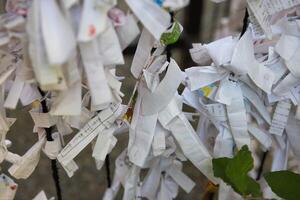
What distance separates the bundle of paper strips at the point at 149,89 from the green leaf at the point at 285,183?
0.09 m

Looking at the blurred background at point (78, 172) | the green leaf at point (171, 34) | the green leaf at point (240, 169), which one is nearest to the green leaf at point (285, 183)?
the green leaf at point (240, 169)

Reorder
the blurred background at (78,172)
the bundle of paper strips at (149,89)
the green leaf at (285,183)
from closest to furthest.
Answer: the bundle of paper strips at (149,89) < the green leaf at (285,183) < the blurred background at (78,172)

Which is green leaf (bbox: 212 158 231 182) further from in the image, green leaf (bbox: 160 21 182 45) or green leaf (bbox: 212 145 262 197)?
green leaf (bbox: 160 21 182 45)

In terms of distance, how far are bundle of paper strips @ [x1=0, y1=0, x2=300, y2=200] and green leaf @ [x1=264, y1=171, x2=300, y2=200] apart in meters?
0.09

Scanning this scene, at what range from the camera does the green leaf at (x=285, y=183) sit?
2.00 feet

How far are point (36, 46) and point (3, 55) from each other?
11 centimetres

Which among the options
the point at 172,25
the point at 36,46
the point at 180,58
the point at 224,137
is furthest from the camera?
the point at 180,58

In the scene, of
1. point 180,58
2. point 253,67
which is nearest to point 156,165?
point 253,67

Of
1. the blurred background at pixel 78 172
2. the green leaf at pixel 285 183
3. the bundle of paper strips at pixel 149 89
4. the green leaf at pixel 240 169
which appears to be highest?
the bundle of paper strips at pixel 149 89

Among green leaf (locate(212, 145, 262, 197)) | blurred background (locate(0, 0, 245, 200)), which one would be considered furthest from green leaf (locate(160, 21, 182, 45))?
blurred background (locate(0, 0, 245, 200))

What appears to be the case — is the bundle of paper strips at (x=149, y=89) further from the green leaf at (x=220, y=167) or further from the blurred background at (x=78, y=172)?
the blurred background at (x=78, y=172)

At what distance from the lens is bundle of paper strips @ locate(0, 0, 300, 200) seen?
49 cm

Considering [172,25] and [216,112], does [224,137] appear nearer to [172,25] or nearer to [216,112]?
[216,112]

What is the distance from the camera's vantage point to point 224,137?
0.69 metres
